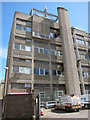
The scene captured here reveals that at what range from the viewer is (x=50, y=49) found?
25.3 meters

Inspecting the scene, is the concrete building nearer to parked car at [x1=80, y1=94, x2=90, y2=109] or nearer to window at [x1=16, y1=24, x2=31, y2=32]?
window at [x1=16, y1=24, x2=31, y2=32]

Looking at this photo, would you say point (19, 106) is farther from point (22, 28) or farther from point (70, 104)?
point (22, 28)

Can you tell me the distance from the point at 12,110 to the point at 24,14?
23.3 m

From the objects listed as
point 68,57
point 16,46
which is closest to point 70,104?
point 68,57

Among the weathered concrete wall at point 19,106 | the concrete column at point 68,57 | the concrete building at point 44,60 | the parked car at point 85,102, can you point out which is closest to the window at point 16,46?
the concrete building at point 44,60

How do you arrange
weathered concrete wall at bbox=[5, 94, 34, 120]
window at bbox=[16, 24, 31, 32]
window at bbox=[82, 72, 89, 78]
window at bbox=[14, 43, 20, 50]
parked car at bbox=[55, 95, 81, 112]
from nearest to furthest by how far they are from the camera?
1. weathered concrete wall at bbox=[5, 94, 34, 120]
2. parked car at bbox=[55, 95, 81, 112]
3. window at bbox=[14, 43, 20, 50]
4. window at bbox=[16, 24, 31, 32]
5. window at bbox=[82, 72, 89, 78]

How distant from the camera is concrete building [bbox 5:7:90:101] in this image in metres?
20.7

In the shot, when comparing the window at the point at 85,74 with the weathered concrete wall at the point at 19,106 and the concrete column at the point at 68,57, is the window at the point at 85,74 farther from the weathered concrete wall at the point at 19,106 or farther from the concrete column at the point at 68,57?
the weathered concrete wall at the point at 19,106

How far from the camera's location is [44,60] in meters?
23.4

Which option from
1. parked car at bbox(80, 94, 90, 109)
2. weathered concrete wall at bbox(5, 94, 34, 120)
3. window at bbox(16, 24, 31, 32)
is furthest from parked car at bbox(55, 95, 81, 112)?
window at bbox(16, 24, 31, 32)

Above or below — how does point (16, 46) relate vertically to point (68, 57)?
above

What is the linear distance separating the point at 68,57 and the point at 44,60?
5.40 m

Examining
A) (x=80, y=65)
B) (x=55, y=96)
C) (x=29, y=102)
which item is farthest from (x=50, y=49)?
(x=29, y=102)

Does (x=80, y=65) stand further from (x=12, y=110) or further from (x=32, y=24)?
(x=12, y=110)
